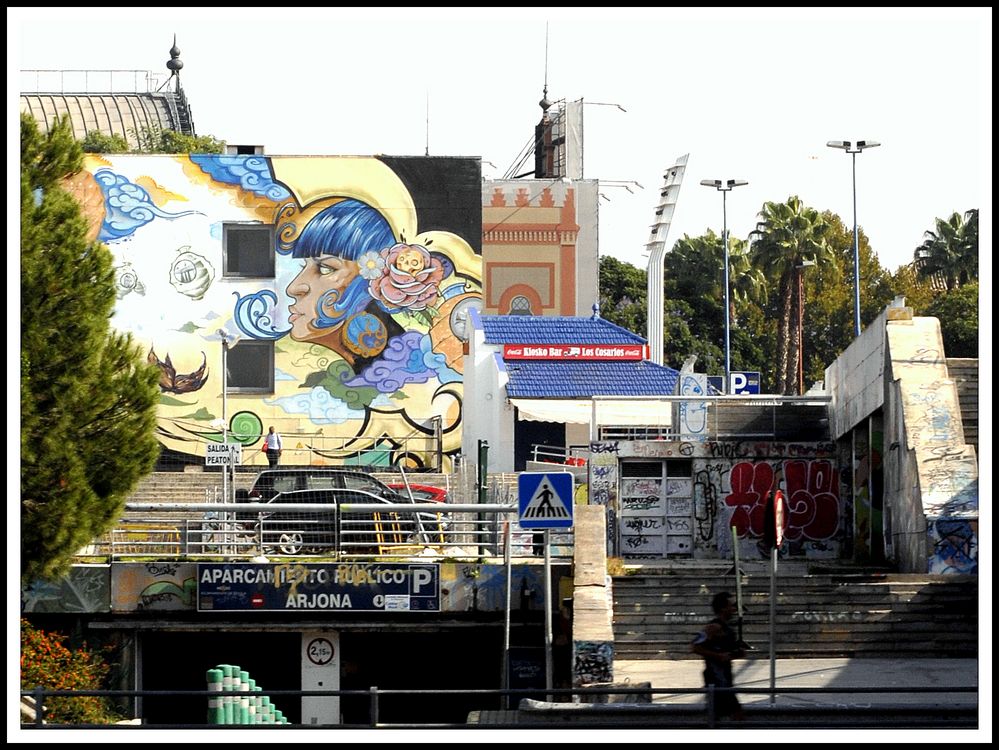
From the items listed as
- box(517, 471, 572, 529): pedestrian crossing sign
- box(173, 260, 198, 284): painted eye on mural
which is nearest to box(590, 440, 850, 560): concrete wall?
box(517, 471, 572, 529): pedestrian crossing sign

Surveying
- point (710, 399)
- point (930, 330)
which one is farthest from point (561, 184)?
point (930, 330)

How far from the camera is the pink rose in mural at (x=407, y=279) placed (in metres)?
53.3

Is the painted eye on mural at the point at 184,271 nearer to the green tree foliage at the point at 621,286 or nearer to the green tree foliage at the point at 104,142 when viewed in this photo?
the green tree foliage at the point at 104,142

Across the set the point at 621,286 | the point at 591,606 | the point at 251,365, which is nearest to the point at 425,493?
the point at 591,606

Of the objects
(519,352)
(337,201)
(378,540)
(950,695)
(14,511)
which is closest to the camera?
(14,511)

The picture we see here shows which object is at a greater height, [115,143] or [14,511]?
[115,143]

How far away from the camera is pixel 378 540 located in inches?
1081

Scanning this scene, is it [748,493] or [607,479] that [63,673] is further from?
[748,493]

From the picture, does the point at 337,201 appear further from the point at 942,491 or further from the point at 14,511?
the point at 14,511

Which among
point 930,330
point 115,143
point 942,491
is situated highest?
point 115,143

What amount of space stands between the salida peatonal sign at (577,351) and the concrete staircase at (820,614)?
24.9 meters

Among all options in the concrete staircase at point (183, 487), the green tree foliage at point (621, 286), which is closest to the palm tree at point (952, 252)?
the green tree foliage at point (621, 286)

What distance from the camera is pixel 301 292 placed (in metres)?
53.3

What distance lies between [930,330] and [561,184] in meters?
45.3
